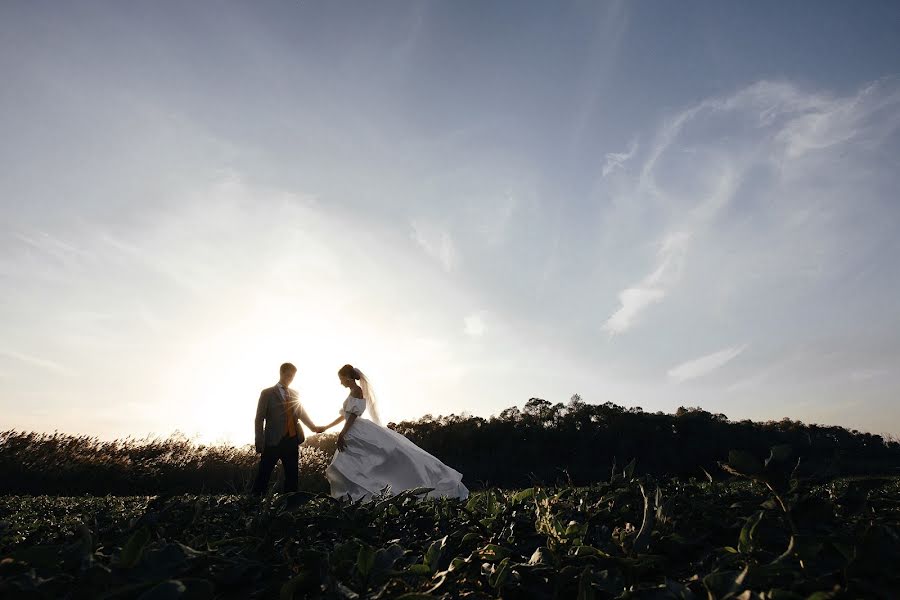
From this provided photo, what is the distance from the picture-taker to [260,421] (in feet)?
29.2

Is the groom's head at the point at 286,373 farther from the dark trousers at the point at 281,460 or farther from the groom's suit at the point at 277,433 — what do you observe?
the dark trousers at the point at 281,460

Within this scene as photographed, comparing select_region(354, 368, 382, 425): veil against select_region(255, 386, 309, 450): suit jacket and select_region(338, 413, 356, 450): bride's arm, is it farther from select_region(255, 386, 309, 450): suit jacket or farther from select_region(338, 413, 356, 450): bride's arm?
select_region(255, 386, 309, 450): suit jacket

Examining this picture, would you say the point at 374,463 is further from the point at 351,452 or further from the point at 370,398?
the point at 370,398

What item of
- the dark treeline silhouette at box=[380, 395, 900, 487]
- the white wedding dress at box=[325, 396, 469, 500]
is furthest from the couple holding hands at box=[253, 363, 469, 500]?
the dark treeline silhouette at box=[380, 395, 900, 487]

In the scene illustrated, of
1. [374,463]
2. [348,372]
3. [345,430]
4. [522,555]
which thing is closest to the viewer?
[522,555]

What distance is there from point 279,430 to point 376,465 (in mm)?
1959

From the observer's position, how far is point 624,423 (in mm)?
30125

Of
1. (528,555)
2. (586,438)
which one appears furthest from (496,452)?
(528,555)

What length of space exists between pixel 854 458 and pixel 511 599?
990 inches

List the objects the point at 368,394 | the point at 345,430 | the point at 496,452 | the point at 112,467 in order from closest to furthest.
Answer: the point at 345,430 < the point at 368,394 < the point at 112,467 < the point at 496,452

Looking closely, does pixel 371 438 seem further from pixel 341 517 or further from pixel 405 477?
pixel 341 517

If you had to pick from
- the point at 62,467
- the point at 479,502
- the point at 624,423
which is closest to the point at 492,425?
the point at 624,423

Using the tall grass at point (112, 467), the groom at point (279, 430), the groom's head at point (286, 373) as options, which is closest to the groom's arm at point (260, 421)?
the groom at point (279, 430)

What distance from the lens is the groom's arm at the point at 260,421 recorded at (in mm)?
8820
